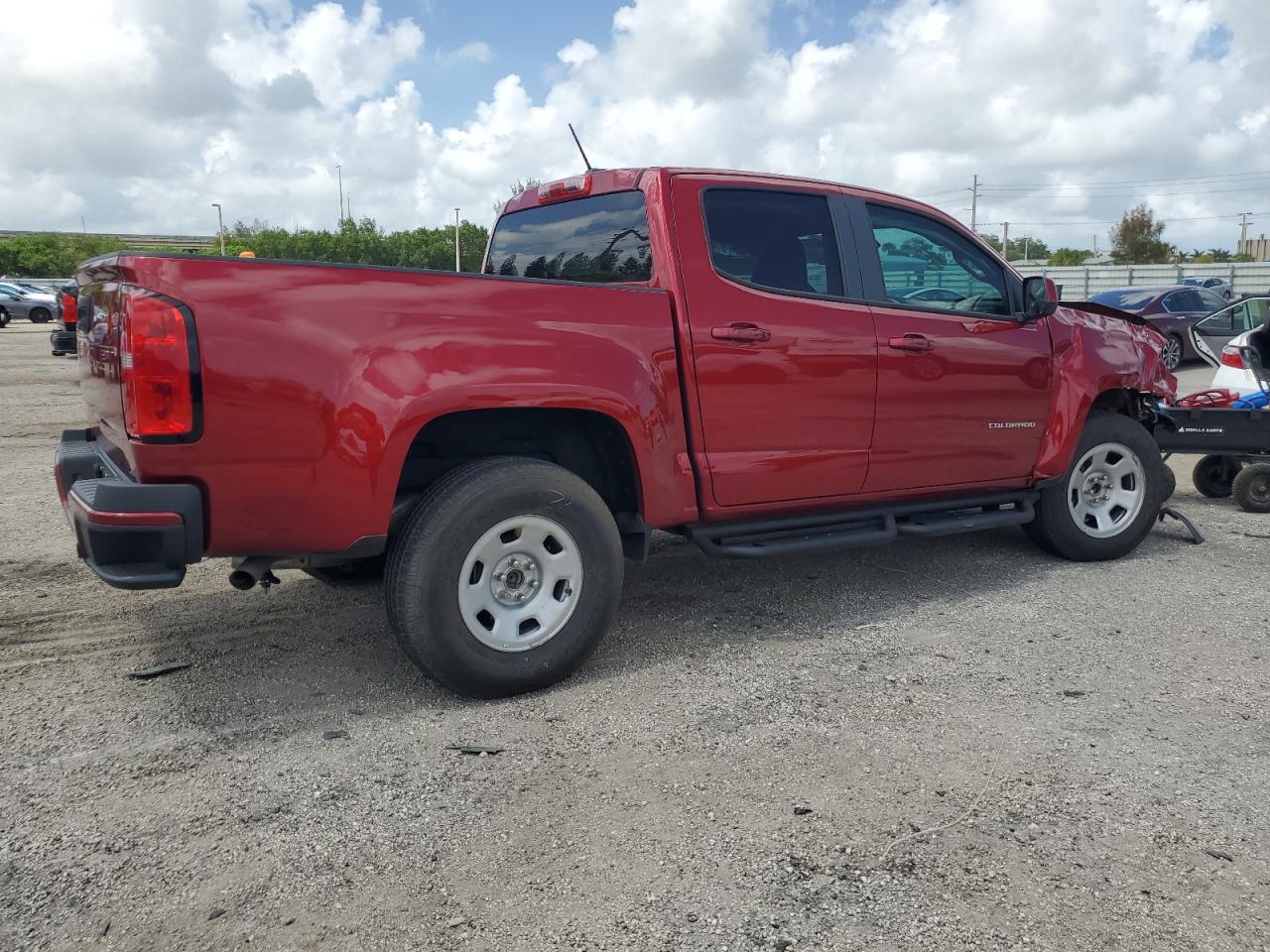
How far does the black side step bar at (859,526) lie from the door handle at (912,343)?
76 cm

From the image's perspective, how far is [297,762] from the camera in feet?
Result: 10.6

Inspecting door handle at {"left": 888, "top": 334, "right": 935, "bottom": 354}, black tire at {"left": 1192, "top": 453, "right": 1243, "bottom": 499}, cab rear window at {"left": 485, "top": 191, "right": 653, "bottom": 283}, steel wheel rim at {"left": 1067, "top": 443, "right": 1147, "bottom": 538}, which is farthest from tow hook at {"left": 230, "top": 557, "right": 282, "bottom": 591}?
black tire at {"left": 1192, "top": 453, "right": 1243, "bottom": 499}

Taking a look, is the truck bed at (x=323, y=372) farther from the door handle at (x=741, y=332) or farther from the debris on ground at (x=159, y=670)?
the debris on ground at (x=159, y=670)

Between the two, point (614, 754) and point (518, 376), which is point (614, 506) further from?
point (614, 754)

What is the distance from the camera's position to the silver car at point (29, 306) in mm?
35312

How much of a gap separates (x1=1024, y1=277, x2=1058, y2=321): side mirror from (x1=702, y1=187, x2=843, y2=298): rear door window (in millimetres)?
1235

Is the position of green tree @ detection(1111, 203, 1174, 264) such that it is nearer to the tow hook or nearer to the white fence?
the white fence

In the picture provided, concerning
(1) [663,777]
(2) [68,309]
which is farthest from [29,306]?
(1) [663,777]

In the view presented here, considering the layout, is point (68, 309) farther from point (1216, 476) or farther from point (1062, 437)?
point (1216, 476)

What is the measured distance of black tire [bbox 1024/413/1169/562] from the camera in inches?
220

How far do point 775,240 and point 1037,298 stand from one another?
162 cm

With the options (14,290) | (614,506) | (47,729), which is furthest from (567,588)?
(14,290)

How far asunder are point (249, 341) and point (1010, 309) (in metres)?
3.80

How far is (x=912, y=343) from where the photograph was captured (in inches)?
186
